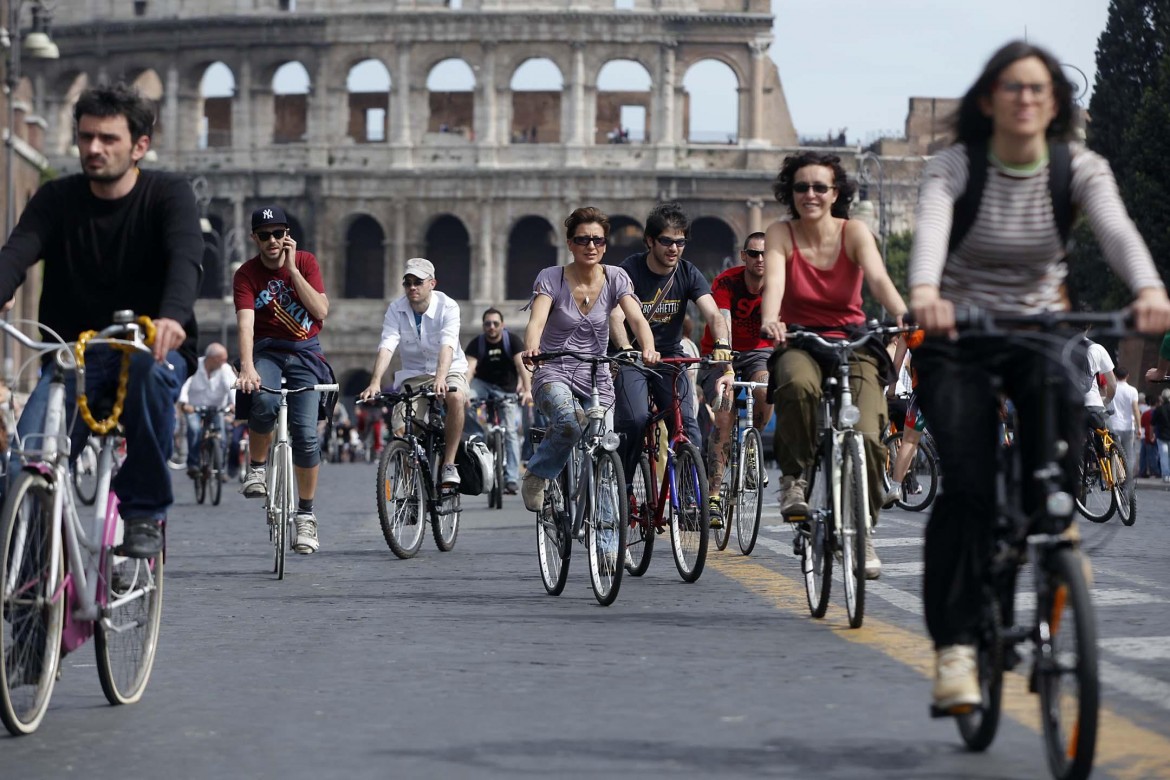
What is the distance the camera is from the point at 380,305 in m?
74.1

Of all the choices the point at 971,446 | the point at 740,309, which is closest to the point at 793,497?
the point at 971,446

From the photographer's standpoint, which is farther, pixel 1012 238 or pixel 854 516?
pixel 854 516

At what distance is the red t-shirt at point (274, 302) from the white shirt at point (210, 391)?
10929mm

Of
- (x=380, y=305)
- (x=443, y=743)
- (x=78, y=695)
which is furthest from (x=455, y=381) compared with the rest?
(x=380, y=305)

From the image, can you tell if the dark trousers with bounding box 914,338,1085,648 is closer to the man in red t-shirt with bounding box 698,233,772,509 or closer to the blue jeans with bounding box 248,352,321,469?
the blue jeans with bounding box 248,352,321,469

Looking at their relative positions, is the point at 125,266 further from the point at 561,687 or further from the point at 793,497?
the point at 793,497

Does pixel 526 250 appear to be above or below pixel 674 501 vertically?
above

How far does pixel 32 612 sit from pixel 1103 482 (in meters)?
10.8

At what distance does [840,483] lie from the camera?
806 cm

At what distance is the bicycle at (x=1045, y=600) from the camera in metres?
4.75

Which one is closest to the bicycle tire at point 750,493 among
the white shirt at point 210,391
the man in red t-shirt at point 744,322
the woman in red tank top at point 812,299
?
the man in red t-shirt at point 744,322

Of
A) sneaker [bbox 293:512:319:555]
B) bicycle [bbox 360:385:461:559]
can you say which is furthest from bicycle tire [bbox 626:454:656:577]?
bicycle [bbox 360:385:461:559]

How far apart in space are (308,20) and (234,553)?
6348 cm

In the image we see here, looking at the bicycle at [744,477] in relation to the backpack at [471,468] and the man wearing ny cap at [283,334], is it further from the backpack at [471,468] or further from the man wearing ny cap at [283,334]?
the man wearing ny cap at [283,334]
